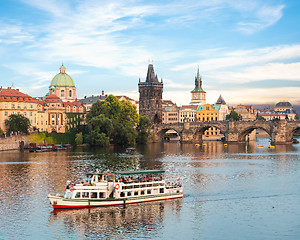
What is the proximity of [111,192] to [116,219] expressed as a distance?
20.9ft

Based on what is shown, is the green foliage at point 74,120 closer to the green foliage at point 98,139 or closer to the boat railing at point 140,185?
the green foliage at point 98,139

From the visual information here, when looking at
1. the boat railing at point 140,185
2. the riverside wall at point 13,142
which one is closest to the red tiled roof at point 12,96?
the riverside wall at point 13,142

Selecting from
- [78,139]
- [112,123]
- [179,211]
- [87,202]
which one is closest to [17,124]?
[78,139]

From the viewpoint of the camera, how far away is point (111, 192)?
52.4 metres

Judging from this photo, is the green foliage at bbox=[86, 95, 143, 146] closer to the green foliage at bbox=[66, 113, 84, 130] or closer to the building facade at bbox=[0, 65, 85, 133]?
the green foliage at bbox=[66, 113, 84, 130]

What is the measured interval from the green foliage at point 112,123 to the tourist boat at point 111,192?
77.0 m

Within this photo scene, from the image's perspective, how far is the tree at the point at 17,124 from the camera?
128 meters

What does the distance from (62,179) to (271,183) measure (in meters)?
30.3

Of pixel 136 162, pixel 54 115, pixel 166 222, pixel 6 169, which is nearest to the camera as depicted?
pixel 166 222

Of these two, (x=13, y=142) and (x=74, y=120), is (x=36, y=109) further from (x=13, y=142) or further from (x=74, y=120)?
(x=13, y=142)

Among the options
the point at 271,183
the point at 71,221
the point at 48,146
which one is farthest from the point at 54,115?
the point at 71,221

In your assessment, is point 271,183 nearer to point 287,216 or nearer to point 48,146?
point 287,216

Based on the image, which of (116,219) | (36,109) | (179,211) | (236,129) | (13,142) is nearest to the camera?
(116,219)

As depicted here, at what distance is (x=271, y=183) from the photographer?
6675 cm
